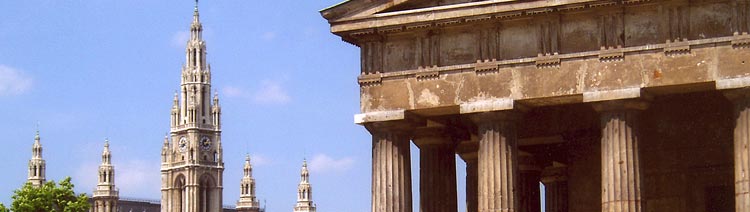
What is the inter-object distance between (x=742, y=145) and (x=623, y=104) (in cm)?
257

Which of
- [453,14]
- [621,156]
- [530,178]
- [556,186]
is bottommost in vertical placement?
[621,156]

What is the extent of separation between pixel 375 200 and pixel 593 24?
20.4 feet

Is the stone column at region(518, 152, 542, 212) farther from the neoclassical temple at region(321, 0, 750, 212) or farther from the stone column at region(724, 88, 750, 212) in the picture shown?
the stone column at region(724, 88, 750, 212)

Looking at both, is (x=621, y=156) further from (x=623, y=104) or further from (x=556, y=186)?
(x=556, y=186)

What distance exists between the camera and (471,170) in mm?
38812

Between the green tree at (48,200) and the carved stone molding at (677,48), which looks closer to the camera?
the carved stone molding at (677,48)

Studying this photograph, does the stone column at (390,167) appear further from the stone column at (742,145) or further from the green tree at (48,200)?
the green tree at (48,200)

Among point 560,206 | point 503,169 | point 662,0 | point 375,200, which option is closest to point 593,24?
point 662,0

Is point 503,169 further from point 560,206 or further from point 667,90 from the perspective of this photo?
point 560,206

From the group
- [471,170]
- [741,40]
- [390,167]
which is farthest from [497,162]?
[471,170]

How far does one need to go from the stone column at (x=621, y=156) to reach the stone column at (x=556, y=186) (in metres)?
10.2

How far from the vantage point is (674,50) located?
2948 centimetres

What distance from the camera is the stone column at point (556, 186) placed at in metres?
40.8

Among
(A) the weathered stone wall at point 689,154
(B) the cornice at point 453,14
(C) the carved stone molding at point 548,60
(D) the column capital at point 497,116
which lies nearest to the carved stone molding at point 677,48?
(B) the cornice at point 453,14
